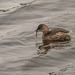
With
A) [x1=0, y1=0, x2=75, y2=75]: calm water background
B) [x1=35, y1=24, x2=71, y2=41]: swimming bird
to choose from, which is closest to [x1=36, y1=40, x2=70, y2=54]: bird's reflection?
[x1=0, y1=0, x2=75, y2=75]: calm water background

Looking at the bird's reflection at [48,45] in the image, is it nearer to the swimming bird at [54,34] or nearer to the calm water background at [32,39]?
the calm water background at [32,39]

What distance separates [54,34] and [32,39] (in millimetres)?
938

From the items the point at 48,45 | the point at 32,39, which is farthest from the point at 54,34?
the point at 32,39

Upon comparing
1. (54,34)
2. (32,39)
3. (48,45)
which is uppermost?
(54,34)

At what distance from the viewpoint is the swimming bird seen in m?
14.9

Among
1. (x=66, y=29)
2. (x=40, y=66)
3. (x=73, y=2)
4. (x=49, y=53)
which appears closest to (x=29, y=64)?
(x=40, y=66)

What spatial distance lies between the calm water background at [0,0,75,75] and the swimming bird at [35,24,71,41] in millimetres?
339

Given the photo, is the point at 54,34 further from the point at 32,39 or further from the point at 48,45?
the point at 32,39

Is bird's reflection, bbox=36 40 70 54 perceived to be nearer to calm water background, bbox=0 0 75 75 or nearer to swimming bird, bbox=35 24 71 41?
calm water background, bbox=0 0 75 75

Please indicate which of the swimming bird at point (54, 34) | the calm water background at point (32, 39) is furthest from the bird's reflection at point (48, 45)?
the swimming bird at point (54, 34)

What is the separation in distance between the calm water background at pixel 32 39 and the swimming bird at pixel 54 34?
1.11ft

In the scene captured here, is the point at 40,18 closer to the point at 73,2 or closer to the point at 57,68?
the point at 73,2

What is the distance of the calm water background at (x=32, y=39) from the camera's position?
1203cm

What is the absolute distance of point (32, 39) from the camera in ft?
49.4
